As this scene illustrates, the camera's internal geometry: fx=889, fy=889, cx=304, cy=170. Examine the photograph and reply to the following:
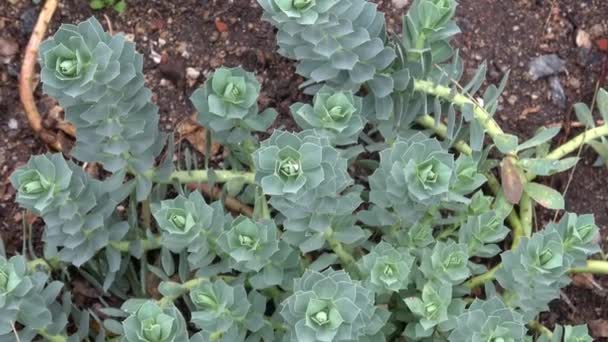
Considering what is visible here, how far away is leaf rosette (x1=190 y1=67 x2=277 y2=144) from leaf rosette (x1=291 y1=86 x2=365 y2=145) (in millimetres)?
124

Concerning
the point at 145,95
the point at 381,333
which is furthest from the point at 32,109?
the point at 381,333

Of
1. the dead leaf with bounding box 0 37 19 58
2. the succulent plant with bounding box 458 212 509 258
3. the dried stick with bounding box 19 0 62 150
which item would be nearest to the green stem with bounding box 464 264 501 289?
the succulent plant with bounding box 458 212 509 258

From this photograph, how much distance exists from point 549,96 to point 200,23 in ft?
3.47

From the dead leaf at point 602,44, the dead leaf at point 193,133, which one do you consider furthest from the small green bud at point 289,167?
the dead leaf at point 602,44

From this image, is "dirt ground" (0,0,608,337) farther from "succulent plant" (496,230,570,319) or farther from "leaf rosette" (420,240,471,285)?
"leaf rosette" (420,240,471,285)

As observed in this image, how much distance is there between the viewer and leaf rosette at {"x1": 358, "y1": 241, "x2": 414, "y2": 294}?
6.24 feet

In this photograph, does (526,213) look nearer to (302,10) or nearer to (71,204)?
(302,10)

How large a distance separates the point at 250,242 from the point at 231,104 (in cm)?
33

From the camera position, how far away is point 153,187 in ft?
7.73

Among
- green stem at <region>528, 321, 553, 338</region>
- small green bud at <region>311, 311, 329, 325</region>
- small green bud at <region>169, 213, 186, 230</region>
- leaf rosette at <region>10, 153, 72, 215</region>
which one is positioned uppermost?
leaf rosette at <region>10, 153, 72, 215</region>

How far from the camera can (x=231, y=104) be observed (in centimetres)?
203

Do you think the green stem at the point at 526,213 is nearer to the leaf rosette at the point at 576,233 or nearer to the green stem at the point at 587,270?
the green stem at the point at 587,270

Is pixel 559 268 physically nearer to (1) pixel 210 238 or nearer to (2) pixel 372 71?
(2) pixel 372 71

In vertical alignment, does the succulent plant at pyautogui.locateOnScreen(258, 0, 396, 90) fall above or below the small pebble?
above
